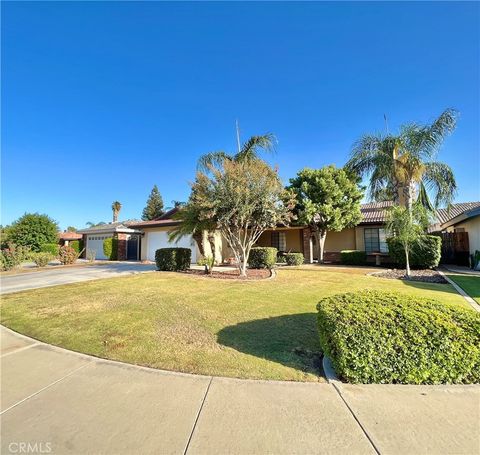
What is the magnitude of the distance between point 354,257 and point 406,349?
15959mm

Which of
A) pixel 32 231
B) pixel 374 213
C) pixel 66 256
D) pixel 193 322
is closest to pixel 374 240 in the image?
pixel 374 213

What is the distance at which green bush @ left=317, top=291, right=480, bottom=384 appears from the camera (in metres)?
3.15

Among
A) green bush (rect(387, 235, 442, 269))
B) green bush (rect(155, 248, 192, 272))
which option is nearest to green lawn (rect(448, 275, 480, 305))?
green bush (rect(387, 235, 442, 269))

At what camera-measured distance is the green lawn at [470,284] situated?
797cm

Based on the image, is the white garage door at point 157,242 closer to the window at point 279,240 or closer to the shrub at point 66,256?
the shrub at point 66,256

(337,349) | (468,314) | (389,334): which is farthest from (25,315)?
(468,314)

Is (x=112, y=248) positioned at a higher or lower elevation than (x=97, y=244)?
lower

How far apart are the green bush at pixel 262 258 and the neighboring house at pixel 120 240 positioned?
1425 centimetres

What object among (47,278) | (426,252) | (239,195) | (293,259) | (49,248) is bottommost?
(47,278)

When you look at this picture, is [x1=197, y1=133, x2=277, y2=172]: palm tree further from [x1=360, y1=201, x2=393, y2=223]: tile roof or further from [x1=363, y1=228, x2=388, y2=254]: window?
[x1=363, y1=228, x2=388, y2=254]: window

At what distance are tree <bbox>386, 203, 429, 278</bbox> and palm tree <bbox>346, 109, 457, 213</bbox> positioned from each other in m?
3.06

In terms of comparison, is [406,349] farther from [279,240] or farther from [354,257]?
[279,240]

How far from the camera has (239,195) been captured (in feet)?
36.5

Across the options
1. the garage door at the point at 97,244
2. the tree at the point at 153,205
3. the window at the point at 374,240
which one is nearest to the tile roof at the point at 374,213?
the window at the point at 374,240
